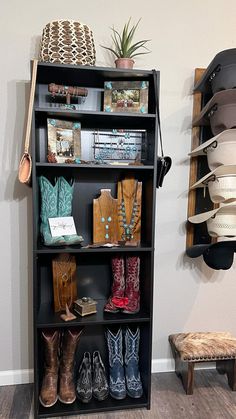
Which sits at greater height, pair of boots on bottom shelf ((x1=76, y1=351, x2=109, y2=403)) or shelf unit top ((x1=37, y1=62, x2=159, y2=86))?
shelf unit top ((x1=37, y1=62, x2=159, y2=86))

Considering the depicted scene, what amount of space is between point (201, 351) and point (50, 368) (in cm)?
83

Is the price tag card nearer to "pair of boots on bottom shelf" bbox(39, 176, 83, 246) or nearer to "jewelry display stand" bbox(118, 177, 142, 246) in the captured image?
"pair of boots on bottom shelf" bbox(39, 176, 83, 246)

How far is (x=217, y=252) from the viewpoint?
5.60ft

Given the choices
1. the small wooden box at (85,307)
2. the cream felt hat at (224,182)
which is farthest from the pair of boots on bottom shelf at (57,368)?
the cream felt hat at (224,182)

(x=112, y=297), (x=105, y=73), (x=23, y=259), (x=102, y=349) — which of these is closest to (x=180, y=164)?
(x=105, y=73)

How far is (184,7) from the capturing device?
1775 mm

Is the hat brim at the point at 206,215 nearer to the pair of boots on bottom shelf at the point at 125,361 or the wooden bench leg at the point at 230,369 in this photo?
the pair of boots on bottom shelf at the point at 125,361

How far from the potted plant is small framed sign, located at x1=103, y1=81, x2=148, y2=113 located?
9 centimetres

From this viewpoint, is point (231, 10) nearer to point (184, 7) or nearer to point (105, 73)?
point (184, 7)

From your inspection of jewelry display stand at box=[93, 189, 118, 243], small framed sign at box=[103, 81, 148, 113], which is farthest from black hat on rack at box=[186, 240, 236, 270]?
small framed sign at box=[103, 81, 148, 113]

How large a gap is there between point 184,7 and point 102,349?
6.73ft

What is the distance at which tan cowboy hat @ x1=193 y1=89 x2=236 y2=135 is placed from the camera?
1506mm

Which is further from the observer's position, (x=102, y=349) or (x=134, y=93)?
(x=102, y=349)

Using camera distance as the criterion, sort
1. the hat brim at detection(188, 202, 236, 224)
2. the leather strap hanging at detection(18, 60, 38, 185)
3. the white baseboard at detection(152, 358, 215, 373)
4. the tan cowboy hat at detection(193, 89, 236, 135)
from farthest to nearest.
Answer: the white baseboard at detection(152, 358, 215, 373) < the hat brim at detection(188, 202, 236, 224) < the tan cowboy hat at detection(193, 89, 236, 135) < the leather strap hanging at detection(18, 60, 38, 185)
